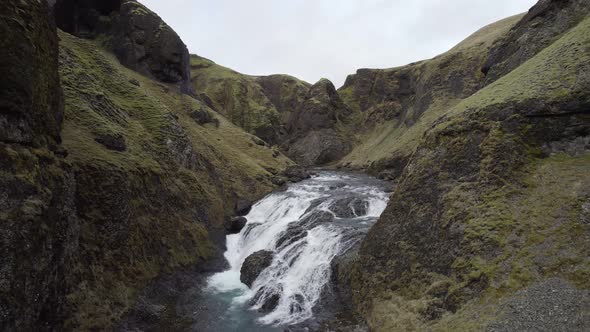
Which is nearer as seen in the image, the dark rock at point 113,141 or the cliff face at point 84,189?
the cliff face at point 84,189

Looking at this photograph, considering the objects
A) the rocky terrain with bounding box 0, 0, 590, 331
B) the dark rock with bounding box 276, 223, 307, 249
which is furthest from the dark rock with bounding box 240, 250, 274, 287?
the rocky terrain with bounding box 0, 0, 590, 331

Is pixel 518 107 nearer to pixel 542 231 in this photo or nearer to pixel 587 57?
pixel 587 57


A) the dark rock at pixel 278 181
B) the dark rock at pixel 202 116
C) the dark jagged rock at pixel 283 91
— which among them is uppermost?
the dark jagged rock at pixel 283 91

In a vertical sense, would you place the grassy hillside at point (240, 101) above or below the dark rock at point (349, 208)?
above

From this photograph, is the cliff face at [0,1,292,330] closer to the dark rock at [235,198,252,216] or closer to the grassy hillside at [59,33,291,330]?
the grassy hillside at [59,33,291,330]

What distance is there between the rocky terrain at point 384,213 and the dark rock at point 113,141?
10cm

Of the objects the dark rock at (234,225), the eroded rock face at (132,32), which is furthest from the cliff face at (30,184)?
the eroded rock face at (132,32)

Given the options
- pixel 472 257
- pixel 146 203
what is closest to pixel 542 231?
pixel 472 257

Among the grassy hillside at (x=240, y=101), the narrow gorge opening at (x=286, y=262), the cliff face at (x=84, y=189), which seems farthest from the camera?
the grassy hillside at (x=240, y=101)

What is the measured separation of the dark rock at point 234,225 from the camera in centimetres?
3669

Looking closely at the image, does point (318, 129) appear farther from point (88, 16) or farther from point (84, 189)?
point (84, 189)

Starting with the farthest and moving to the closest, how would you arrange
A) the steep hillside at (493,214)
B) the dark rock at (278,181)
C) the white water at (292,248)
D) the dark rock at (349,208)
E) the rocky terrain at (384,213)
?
the dark rock at (278,181), the dark rock at (349,208), the white water at (292,248), the steep hillside at (493,214), the rocky terrain at (384,213)

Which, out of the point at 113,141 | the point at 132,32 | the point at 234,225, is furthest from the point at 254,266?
the point at 132,32

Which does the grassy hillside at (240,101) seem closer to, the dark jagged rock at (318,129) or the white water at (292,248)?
the dark jagged rock at (318,129)
